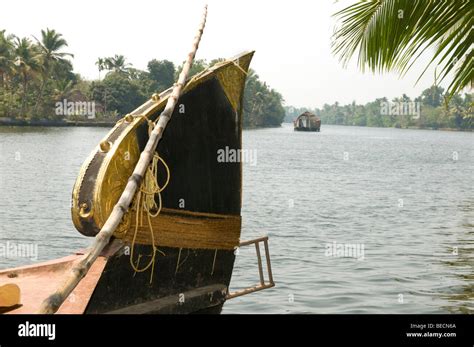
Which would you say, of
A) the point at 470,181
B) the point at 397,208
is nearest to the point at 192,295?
the point at 397,208

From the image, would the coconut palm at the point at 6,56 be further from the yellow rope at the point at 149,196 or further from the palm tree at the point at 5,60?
the yellow rope at the point at 149,196

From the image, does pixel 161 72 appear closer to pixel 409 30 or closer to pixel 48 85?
pixel 48 85

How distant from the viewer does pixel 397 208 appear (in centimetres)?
3089

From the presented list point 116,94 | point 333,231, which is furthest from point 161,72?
point 333,231

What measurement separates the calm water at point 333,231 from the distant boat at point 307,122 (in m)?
100

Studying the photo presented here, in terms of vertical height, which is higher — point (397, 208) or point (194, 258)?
point (194, 258)

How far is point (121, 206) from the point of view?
596 centimetres

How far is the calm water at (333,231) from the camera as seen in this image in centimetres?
1384

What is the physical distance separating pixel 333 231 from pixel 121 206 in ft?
60.7

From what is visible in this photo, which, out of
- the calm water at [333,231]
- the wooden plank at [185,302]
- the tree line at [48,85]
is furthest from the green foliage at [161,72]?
the wooden plank at [185,302]

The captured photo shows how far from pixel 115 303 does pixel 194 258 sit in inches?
49.4
